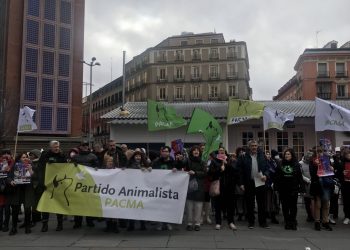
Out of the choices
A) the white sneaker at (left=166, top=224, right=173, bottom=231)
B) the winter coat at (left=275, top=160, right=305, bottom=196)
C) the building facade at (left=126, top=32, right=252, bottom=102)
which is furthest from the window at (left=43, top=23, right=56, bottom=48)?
the building facade at (left=126, top=32, right=252, bottom=102)

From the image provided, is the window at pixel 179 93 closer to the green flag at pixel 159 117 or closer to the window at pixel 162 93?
the window at pixel 162 93

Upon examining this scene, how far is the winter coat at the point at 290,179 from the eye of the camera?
10047 mm

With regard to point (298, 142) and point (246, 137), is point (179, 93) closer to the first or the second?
point (246, 137)

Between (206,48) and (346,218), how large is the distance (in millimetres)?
79431

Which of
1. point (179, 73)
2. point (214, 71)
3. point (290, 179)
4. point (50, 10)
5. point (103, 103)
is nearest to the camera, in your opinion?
point (290, 179)

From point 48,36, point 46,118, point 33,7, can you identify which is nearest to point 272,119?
point 46,118

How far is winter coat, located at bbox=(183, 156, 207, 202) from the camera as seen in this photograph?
9.93 metres

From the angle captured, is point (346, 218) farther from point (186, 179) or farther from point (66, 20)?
point (66, 20)

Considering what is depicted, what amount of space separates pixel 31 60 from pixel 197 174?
33280mm

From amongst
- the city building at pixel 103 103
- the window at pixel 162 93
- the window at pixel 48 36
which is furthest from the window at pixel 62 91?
the city building at pixel 103 103

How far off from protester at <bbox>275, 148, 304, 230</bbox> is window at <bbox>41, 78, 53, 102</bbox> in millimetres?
33354

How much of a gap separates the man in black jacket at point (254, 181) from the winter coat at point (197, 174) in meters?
1.01

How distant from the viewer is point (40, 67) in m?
39.9

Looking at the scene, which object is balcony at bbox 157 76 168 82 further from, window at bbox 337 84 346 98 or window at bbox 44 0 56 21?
window at bbox 44 0 56 21
